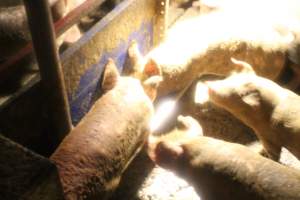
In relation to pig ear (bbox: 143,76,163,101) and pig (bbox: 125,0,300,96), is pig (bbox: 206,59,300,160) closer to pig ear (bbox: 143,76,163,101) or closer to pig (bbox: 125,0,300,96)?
pig (bbox: 125,0,300,96)

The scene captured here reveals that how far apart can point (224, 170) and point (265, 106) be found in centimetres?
81

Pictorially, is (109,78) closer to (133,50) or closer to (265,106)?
(133,50)

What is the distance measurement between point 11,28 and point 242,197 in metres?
2.56

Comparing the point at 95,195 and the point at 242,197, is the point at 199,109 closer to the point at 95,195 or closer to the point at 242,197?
the point at 242,197

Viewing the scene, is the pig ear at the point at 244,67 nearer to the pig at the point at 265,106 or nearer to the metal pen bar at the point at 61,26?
the pig at the point at 265,106

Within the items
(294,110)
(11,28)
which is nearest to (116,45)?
(11,28)

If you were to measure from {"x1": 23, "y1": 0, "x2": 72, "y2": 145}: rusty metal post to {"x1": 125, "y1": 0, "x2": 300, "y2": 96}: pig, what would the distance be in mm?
958

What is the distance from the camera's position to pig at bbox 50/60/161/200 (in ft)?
7.74

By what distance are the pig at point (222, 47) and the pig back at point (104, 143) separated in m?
0.47

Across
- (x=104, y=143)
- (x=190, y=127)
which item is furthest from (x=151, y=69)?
(x=104, y=143)

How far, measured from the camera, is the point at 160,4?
3.83 m

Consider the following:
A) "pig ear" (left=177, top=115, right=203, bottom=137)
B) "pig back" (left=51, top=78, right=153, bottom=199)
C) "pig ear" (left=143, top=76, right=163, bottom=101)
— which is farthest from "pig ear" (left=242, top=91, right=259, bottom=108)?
"pig back" (left=51, top=78, right=153, bottom=199)

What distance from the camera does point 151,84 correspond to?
3.15 meters

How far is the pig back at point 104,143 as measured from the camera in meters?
2.36
